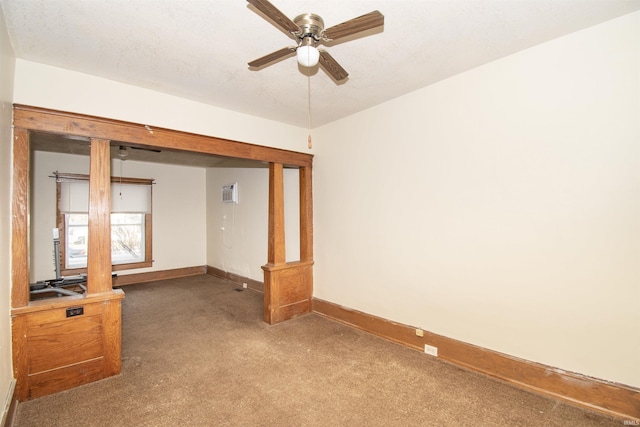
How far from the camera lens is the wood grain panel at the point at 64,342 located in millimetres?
2311

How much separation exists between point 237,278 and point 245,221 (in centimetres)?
118

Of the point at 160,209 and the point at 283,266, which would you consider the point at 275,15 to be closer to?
the point at 283,266

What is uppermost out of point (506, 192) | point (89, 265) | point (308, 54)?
point (308, 54)

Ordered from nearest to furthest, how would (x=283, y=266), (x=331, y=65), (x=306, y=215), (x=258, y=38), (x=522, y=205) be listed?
(x=331, y=65), (x=258, y=38), (x=522, y=205), (x=283, y=266), (x=306, y=215)

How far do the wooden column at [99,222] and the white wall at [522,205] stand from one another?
8.77 ft

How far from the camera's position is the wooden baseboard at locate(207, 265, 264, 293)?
5.35m

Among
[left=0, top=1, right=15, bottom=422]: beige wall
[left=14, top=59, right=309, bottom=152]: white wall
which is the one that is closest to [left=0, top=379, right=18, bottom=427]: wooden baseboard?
[left=0, top=1, right=15, bottom=422]: beige wall

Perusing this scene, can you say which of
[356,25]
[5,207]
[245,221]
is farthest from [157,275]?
[356,25]

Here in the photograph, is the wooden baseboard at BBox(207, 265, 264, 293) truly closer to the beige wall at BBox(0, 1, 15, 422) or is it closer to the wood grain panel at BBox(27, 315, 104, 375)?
the wood grain panel at BBox(27, 315, 104, 375)

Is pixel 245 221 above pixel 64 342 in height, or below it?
above

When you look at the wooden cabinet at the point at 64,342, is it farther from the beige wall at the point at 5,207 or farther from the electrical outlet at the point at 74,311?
the beige wall at the point at 5,207

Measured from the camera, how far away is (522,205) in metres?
2.34

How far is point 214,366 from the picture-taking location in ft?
9.06

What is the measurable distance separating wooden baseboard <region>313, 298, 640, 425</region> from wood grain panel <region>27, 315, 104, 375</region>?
2.77m
